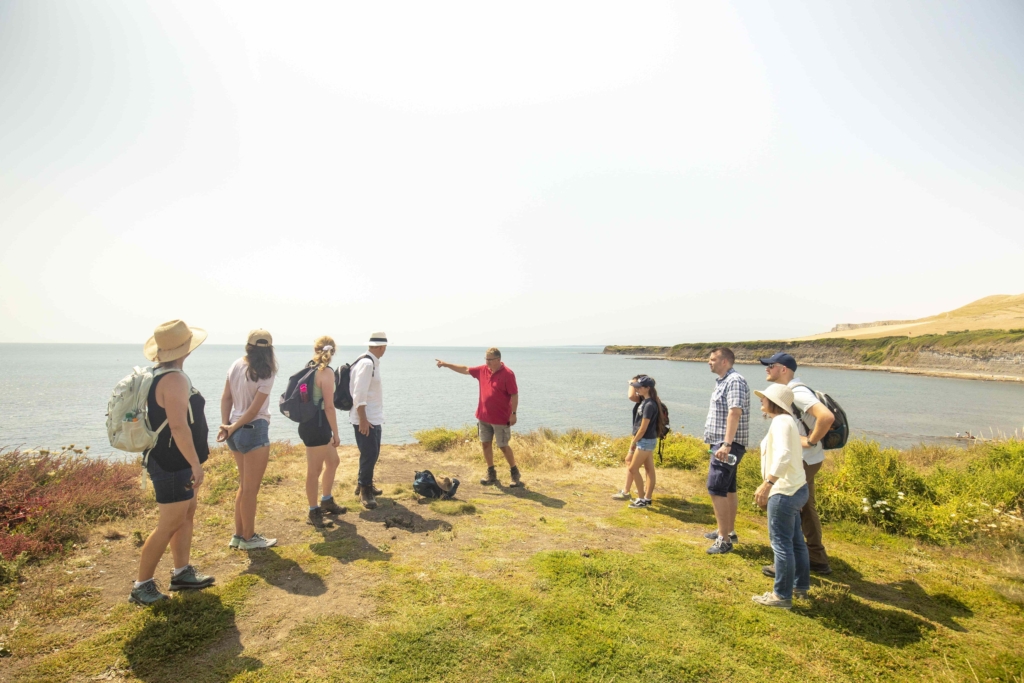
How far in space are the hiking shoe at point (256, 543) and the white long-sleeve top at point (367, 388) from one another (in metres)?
1.85

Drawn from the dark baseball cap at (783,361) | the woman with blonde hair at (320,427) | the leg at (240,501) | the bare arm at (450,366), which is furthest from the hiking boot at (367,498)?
the dark baseball cap at (783,361)

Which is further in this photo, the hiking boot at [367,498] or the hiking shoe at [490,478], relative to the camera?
the hiking shoe at [490,478]

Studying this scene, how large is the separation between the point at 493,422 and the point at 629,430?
50.4 feet

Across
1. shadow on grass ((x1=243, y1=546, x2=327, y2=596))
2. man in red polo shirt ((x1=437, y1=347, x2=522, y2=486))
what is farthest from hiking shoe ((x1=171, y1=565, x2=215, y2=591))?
man in red polo shirt ((x1=437, y1=347, x2=522, y2=486))

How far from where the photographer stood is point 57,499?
19.2 feet

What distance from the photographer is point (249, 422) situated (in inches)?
206

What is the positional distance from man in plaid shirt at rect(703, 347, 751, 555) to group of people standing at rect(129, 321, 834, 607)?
0.5 inches

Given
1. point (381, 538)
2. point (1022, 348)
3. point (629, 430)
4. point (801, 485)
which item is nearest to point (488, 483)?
point (381, 538)

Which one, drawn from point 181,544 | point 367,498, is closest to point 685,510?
point 367,498

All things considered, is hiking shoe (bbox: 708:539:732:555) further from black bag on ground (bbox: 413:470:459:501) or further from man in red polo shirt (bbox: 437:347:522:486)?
black bag on ground (bbox: 413:470:459:501)

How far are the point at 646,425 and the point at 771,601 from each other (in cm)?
325

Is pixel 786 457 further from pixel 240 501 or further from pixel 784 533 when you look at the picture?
pixel 240 501

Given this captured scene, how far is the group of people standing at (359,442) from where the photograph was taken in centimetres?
405

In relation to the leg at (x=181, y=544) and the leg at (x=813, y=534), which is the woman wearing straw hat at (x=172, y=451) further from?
the leg at (x=813, y=534)
